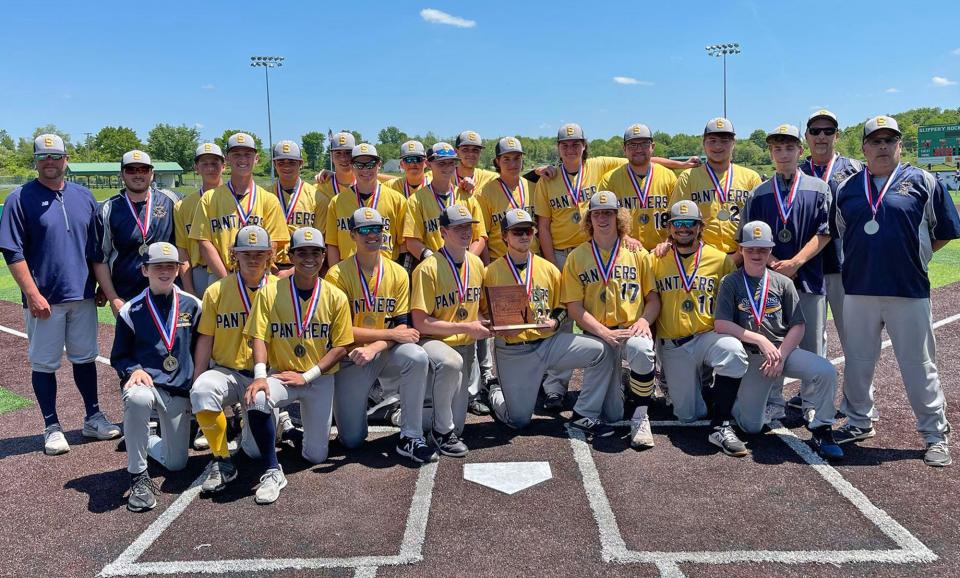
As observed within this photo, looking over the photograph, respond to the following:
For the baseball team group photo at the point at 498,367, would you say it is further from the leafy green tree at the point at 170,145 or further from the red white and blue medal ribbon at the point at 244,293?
the leafy green tree at the point at 170,145

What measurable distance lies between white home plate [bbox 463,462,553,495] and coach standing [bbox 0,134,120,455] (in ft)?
10.8

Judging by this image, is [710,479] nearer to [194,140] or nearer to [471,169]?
[471,169]

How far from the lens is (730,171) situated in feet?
20.7

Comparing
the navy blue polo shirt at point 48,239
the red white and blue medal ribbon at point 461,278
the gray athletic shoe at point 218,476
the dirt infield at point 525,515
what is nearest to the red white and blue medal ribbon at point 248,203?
the navy blue polo shirt at point 48,239

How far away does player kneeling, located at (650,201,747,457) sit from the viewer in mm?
5547

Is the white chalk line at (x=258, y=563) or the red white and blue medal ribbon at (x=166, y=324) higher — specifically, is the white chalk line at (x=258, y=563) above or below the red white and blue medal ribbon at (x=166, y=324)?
below

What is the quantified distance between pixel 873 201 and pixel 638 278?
1895 mm

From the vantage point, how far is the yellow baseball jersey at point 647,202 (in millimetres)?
6629

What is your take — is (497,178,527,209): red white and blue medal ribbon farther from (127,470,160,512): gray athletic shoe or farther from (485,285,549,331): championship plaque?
(127,470,160,512): gray athletic shoe

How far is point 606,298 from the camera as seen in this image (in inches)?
Answer: 231

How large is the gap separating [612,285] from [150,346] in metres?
3.77

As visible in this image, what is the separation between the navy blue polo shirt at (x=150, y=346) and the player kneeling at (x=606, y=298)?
3.16m

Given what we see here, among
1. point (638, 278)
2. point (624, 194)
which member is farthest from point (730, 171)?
point (638, 278)

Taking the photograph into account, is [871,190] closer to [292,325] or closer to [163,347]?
[292,325]
